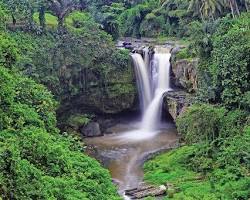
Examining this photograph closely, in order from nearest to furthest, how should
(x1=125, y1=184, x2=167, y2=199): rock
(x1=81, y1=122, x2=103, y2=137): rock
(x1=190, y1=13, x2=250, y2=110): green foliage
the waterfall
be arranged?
(x1=125, y1=184, x2=167, y2=199): rock < (x1=190, y1=13, x2=250, y2=110): green foliage < (x1=81, y1=122, x2=103, y2=137): rock < the waterfall

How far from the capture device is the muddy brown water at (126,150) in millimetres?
34375

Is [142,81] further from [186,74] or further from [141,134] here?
[141,134]

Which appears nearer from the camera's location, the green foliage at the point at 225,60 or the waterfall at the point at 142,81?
the green foliage at the point at 225,60

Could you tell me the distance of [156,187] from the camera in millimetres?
31312

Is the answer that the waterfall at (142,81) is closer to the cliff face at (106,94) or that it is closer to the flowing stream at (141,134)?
the flowing stream at (141,134)

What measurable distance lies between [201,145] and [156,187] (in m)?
4.70

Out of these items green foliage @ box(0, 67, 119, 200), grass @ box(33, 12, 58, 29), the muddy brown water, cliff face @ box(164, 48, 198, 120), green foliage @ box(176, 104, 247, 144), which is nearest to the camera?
green foliage @ box(0, 67, 119, 200)

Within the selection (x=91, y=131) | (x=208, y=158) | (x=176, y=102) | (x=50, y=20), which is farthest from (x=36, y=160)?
(x=50, y=20)

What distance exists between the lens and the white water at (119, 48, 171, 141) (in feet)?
147

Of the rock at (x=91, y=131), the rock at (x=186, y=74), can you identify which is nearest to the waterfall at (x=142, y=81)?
the rock at (x=186, y=74)

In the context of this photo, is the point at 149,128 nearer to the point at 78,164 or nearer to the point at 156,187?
the point at 156,187

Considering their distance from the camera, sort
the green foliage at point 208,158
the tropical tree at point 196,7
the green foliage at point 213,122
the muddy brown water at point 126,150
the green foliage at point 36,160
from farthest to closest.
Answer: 1. the tropical tree at point 196,7
2. the muddy brown water at point 126,150
3. the green foliage at point 213,122
4. the green foliage at point 208,158
5. the green foliage at point 36,160

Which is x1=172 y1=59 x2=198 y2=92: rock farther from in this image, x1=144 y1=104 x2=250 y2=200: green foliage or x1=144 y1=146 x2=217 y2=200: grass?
x1=144 y1=146 x2=217 y2=200: grass

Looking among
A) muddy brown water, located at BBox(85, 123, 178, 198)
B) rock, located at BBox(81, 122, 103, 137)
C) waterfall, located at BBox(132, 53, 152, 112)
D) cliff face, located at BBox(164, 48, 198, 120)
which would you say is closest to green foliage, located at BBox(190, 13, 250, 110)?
cliff face, located at BBox(164, 48, 198, 120)
